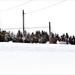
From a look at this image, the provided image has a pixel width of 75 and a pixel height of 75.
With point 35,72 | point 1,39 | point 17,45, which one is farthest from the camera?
point 1,39

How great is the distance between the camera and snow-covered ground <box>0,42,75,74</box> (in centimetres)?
375

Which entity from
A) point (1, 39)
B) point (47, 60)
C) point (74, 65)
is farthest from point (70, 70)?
point (1, 39)

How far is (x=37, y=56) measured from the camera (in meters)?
3.84

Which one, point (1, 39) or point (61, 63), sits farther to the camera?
point (1, 39)

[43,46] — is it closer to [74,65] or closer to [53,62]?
[53,62]

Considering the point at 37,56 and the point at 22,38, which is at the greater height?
the point at 22,38

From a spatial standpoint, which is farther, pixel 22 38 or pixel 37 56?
pixel 22 38

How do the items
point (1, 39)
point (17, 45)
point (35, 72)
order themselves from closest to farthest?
point (35, 72), point (17, 45), point (1, 39)

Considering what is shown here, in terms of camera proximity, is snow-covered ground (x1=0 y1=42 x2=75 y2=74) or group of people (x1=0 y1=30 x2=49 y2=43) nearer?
snow-covered ground (x1=0 y1=42 x2=75 y2=74)

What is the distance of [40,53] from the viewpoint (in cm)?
382

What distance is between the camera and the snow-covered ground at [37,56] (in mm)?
3754

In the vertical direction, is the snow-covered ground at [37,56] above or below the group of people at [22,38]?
below

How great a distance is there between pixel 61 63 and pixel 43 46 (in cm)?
37

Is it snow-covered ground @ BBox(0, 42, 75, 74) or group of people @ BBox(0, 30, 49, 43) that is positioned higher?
group of people @ BBox(0, 30, 49, 43)
